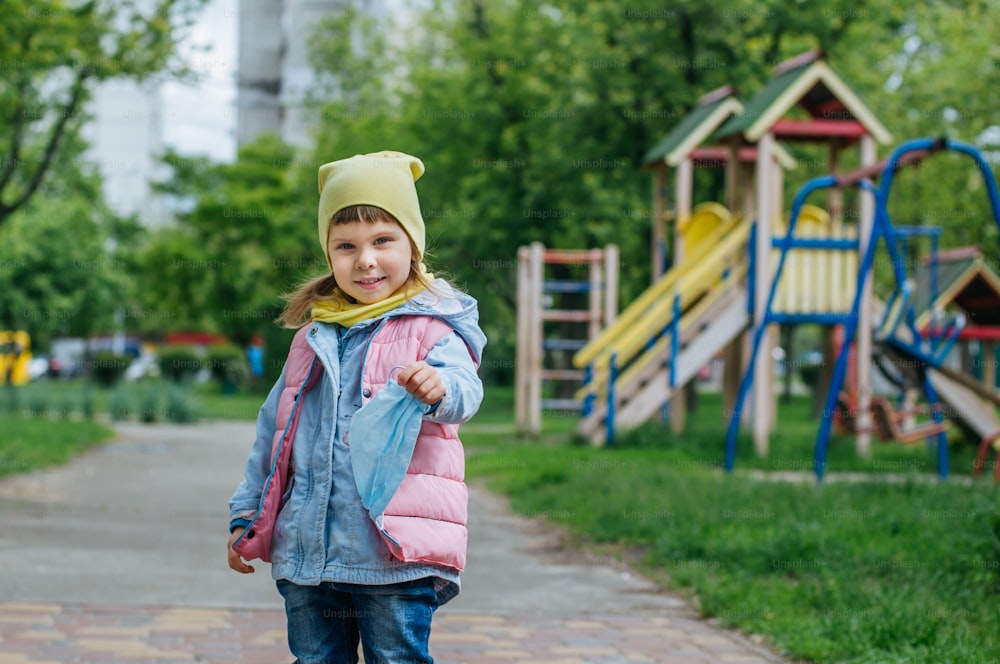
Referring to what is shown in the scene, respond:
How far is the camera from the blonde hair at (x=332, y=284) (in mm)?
3010

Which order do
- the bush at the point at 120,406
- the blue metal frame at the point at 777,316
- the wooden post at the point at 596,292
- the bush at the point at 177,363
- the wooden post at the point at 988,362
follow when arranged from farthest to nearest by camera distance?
the bush at the point at 177,363, the bush at the point at 120,406, the wooden post at the point at 596,292, the wooden post at the point at 988,362, the blue metal frame at the point at 777,316

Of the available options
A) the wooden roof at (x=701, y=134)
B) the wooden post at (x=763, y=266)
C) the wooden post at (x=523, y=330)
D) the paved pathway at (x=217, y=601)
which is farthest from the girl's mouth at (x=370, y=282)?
the wooden post at (x=523, y=330)

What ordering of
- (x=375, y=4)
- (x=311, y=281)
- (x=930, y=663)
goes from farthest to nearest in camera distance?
(x=375, y=4), (x=930, y=663), (x=311, y=281)

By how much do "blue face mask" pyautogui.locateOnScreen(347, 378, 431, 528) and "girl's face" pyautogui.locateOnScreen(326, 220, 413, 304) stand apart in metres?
0.30

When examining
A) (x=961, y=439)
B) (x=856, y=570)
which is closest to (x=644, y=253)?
(x=961, y=439)

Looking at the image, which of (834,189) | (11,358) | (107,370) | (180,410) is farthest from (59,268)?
(834,189)

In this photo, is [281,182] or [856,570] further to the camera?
[281,182]

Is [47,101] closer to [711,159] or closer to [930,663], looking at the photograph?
[711,159]

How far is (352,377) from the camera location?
297cm

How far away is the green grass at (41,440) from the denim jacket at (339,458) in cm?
871

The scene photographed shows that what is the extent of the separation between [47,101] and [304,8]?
3051 inches

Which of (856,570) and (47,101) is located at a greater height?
(47,101)

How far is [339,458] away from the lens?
2.89 metres

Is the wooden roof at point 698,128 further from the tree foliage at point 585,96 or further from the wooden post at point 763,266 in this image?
the tree foliage at point 585,96
